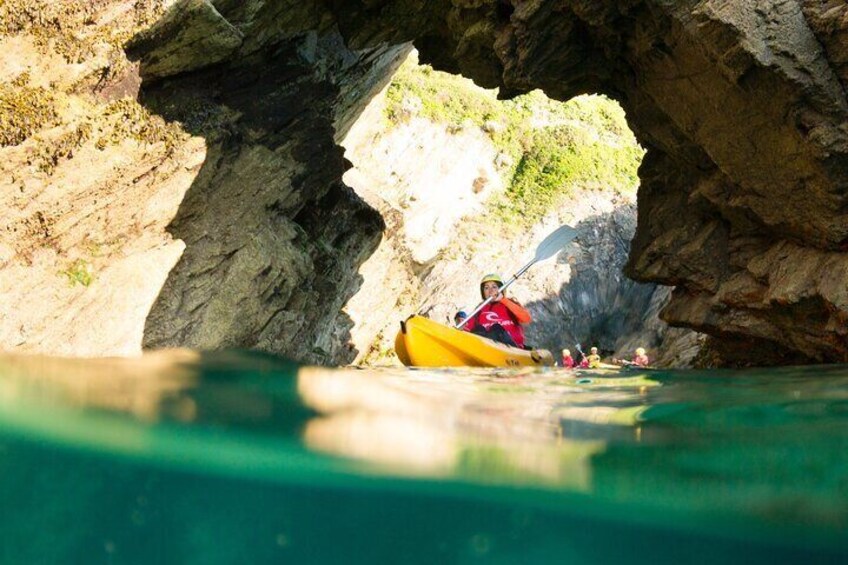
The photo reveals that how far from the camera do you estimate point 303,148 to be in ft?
48.4

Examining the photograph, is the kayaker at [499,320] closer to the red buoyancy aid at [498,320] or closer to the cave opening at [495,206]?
the red buoyancy aid at [498,320]

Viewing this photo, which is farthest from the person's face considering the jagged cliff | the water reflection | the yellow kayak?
the water reflection

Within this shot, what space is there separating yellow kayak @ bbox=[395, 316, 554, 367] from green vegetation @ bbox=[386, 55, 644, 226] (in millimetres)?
12699

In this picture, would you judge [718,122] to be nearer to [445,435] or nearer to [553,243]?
[445,435]

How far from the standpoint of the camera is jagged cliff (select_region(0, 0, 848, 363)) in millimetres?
9961

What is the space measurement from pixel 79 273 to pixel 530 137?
20.7 m

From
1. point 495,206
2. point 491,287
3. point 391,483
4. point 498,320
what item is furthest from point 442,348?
point 495,206

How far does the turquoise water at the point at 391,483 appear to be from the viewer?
6.05 metres

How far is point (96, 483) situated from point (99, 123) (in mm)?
7563

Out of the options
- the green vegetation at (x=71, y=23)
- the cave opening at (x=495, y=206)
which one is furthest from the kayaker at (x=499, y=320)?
the green vegetation at (x=71, y=23)

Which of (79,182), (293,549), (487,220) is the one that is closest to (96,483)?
(293,549)

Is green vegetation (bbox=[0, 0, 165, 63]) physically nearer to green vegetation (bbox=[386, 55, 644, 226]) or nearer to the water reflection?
the water reflection

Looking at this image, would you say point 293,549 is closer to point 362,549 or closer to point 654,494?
point 362,549

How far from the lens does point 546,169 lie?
1161 inches
